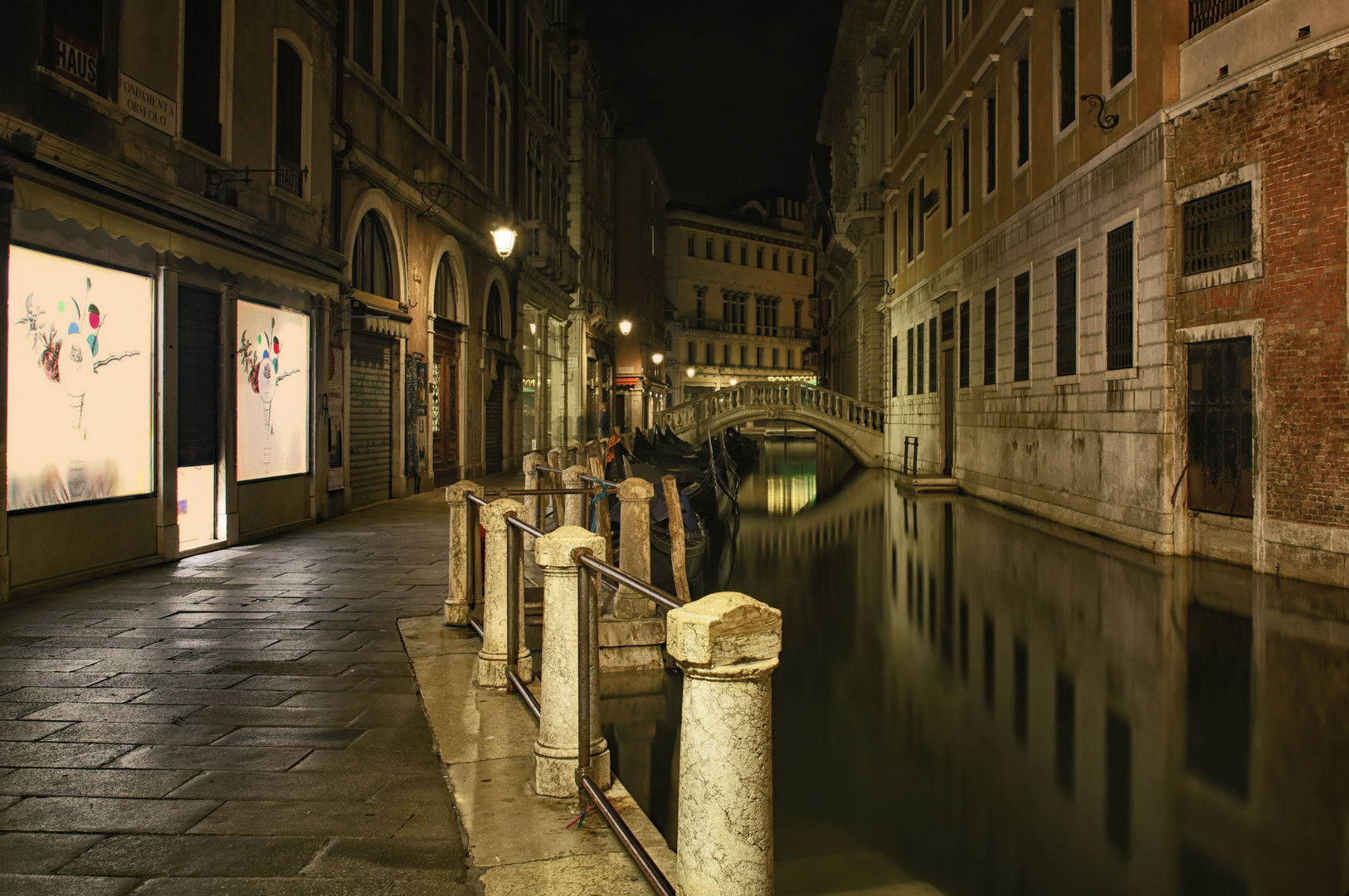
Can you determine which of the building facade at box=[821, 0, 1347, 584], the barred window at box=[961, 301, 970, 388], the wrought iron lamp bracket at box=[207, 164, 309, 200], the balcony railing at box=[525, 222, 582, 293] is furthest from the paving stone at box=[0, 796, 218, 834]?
the balcony railing at box=[525, 222, 582, 293]

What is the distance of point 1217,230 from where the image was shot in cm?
1004

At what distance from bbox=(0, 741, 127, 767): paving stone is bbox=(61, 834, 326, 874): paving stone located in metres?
0.85

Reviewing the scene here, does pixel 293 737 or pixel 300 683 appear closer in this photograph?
pixel 293 737

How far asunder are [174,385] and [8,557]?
7.93 feet

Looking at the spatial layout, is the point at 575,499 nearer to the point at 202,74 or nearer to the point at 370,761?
the point at 370,761

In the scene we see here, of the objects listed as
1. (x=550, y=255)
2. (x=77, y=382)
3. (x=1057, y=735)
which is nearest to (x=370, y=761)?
(x=1057, y=735)

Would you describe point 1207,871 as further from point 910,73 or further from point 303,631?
point 910,73

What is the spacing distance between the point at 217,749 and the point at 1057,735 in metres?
4.49

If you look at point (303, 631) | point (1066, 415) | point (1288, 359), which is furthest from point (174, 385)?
point (1066, 415)

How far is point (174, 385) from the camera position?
873 cm

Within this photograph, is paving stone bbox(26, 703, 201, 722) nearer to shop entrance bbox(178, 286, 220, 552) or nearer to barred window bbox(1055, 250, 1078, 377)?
shop entrance bbox(178, 286, 220, 552)

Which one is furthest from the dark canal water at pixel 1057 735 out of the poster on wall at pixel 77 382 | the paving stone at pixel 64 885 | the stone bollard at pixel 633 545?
Result: the poster on wall at pixel 77 382

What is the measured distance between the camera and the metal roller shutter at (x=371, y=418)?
519 inches

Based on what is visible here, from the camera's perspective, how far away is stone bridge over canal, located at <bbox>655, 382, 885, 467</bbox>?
2945 centimetres
